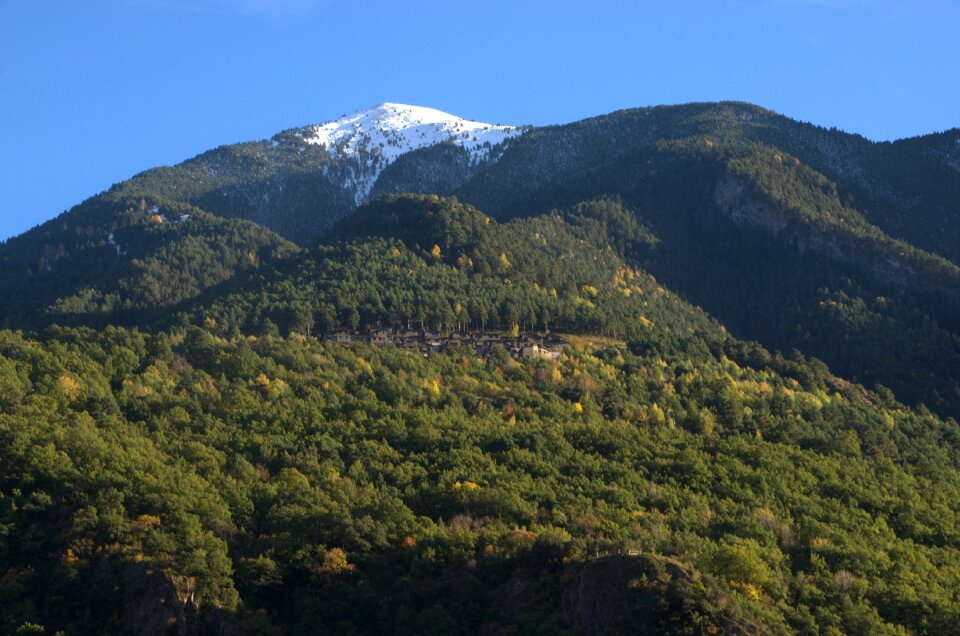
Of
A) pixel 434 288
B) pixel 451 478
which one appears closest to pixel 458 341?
pixel 434 288

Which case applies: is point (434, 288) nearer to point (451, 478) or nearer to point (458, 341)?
point (458, 341)

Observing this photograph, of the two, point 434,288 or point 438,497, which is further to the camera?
point 434,288

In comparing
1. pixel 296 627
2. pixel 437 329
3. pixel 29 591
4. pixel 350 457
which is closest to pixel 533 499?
pixel 350 457

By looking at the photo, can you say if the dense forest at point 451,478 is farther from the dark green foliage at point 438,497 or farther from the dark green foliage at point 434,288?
the dark green foliage at point 434,288

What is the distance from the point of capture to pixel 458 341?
147m

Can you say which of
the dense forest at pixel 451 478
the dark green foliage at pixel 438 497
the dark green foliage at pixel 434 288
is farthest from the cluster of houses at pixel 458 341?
the dark green foliage at pixel 438 497

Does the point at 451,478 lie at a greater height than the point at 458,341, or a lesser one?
lesser

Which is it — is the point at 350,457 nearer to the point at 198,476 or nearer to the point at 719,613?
the point at 198,476

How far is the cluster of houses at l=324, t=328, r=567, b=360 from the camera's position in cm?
14175

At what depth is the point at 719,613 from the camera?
208 feet

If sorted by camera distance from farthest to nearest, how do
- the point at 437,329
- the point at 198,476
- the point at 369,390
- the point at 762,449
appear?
the point at 437,329 → the point at 369,390 → the point at 762,449 → the point at 198,476

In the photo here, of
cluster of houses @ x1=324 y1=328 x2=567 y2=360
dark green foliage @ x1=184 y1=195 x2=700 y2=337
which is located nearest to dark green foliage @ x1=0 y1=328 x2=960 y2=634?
cluster of houses @ x1=324 y1=328 x2=567 y2=360

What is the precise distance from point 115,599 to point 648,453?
46983 millimetres

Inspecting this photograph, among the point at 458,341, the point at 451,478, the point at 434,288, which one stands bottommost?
the point at 451,478
